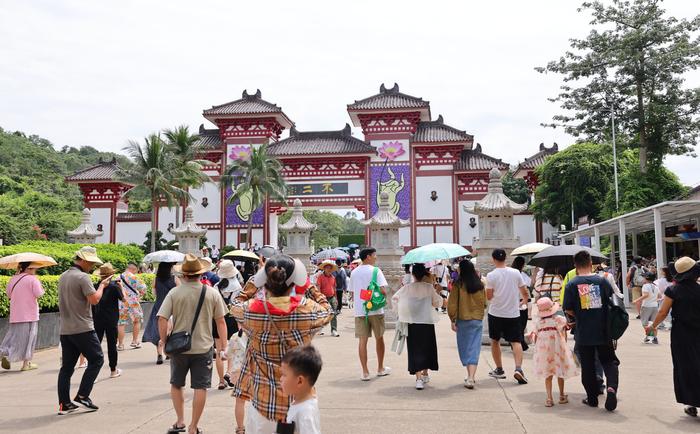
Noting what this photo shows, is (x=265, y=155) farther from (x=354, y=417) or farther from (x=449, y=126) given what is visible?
(x=354, y=417)

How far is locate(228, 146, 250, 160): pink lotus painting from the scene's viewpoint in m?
34.0

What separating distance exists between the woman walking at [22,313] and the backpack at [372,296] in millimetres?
4759

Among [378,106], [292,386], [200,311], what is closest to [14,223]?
[378,106]

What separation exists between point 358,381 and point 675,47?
21.7 m

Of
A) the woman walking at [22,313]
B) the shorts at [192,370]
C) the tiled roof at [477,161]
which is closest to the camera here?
the shorts at [192,370]

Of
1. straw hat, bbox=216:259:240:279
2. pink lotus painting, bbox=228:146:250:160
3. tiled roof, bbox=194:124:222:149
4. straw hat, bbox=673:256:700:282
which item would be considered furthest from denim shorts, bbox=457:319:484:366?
tiled roof, bbox=194:124:222:149

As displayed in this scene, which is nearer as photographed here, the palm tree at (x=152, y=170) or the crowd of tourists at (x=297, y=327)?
the crowd of tourists at (x=297, y=327)

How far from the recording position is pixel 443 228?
107 ft

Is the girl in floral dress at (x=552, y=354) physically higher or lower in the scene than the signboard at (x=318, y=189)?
lower

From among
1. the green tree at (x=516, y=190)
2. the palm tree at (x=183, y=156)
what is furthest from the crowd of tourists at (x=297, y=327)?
the green tree at (x=516, y=190)

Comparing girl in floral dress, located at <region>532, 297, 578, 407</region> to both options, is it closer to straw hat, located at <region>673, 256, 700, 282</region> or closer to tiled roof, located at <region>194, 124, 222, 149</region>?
straw hat, located at <region>673, 256, 700, 282</region>

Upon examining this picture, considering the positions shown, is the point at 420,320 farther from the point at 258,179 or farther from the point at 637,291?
the point at 258,179

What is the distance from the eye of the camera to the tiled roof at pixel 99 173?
3456cm

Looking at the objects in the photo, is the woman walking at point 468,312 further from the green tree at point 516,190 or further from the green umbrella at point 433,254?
the green tree at point 516,190
